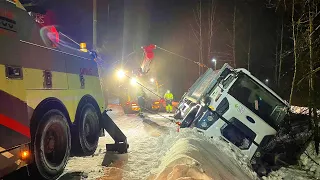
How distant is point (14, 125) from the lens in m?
3.48

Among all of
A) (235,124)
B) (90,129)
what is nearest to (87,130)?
(90,129)

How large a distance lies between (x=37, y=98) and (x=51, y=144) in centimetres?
100

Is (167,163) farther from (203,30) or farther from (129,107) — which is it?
(203,30)

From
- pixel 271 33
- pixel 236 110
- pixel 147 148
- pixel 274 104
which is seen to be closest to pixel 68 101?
pixel 147 148

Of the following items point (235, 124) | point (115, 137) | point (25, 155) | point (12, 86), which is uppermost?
point (12, 86)

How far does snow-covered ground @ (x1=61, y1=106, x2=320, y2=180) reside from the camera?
4105mm

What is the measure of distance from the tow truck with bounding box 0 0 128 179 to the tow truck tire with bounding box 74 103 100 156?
0.07 feet

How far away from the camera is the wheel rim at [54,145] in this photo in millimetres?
4477

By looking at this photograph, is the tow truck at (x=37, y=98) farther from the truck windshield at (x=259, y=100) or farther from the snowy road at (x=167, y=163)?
the truck windshield at (x=259, y=100)

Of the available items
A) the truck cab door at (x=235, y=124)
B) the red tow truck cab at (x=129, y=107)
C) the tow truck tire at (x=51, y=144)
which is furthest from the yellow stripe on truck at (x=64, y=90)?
the red tow truck cab at (x=129, y=107)

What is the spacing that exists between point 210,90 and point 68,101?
4437 mm

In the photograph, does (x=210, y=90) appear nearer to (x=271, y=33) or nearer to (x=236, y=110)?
(x=236, y=110)

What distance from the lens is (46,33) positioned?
15.0ft

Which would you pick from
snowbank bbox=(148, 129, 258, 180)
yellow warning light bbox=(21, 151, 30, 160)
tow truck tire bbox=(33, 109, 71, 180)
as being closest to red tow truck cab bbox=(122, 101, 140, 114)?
snowbank bbox=(148, 129, 258, 180)
